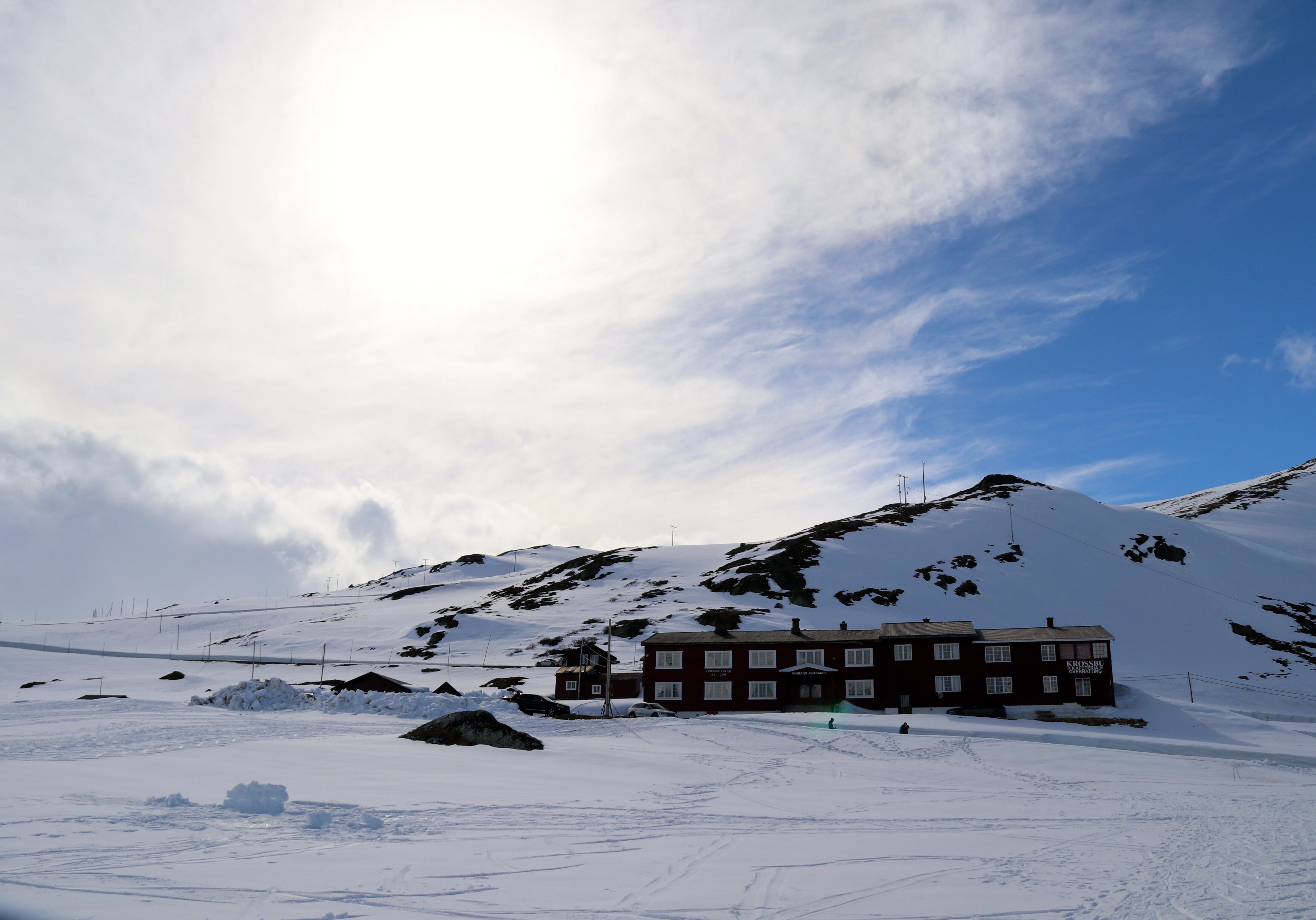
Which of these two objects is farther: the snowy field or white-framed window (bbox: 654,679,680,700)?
white-framed window (bbox: 654,679,680,700)

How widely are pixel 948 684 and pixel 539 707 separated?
3569 cm

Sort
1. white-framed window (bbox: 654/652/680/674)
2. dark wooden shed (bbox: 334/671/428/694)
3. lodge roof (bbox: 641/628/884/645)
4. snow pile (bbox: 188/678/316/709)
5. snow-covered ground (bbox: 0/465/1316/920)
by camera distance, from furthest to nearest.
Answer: white-framed window (bbox: 654/652/680/674) → lodge roof (bbox: 641/628/884/645) → dark wooden shed (bbox: 334/671/428/694) → snow pile (bbox: 188/678/316/709) → snow-covered ground (bbox: 0/465/1316/920)

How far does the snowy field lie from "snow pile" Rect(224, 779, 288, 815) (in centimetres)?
38

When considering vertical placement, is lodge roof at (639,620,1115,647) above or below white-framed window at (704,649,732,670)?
above


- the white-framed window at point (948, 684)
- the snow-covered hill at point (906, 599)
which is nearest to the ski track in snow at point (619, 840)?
the white-framed window at point (948, 684)

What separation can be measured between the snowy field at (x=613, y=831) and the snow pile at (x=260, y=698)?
9460 millimetres

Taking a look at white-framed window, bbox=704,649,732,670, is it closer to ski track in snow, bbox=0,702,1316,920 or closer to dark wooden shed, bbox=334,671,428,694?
dark wooden shed, bbox=334,671,428,694

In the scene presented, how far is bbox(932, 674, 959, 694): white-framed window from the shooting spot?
69938 millimetres

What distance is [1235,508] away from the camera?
184375 mm

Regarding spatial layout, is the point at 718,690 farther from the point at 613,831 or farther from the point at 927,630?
the point at 613,831

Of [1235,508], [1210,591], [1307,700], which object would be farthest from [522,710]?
[1235,508]

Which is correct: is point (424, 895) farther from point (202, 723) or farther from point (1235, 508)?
point (1235, 508)

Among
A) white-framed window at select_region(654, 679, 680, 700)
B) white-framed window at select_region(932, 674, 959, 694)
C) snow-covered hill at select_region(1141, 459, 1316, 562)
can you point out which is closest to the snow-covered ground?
white-framed window at select_region(932, 674, 959, 694)

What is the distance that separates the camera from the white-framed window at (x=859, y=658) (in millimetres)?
72875
